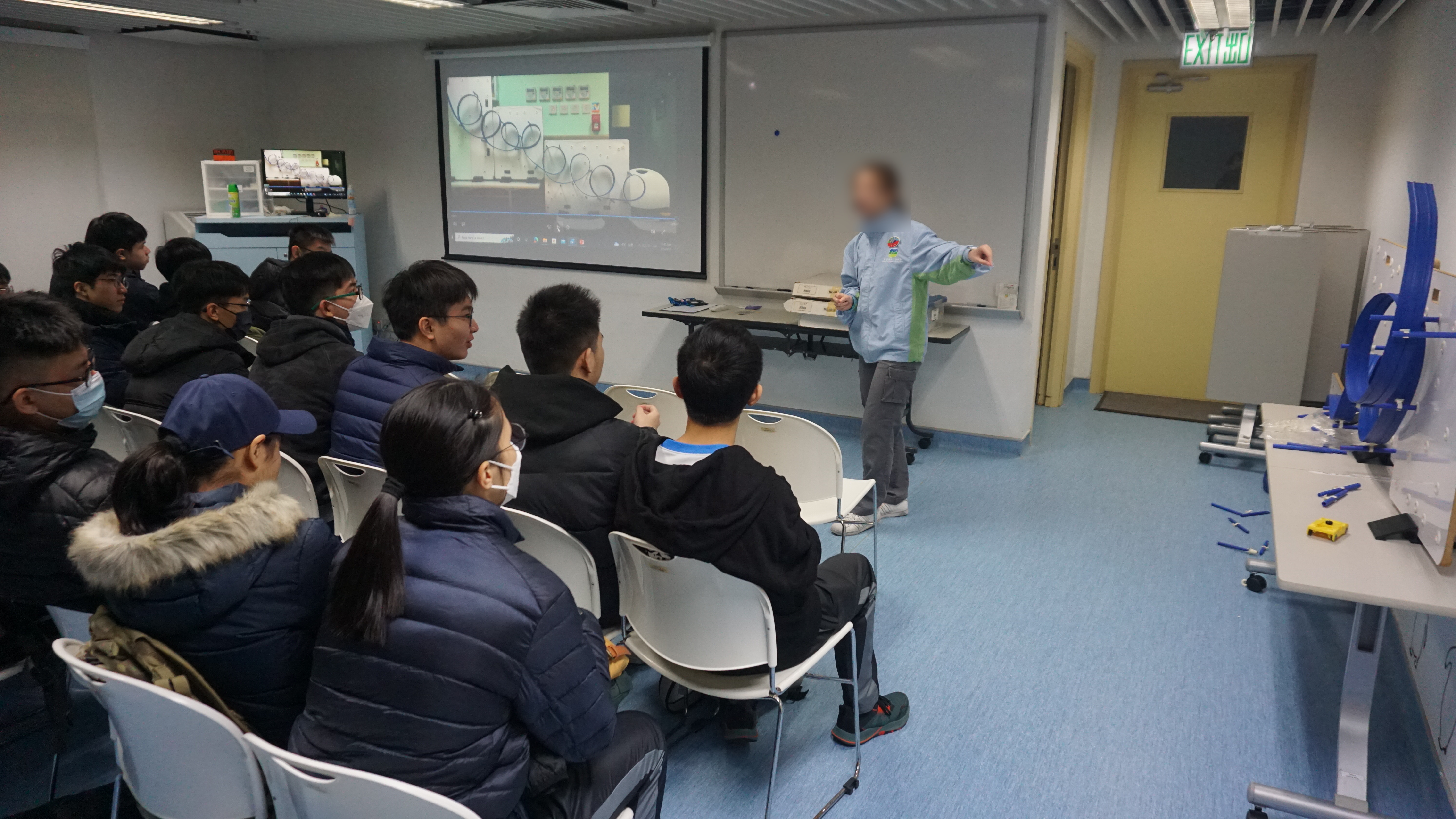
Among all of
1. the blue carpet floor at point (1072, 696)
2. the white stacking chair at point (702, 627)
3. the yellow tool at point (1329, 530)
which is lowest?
the blue carpet floor at point (1072, 696)

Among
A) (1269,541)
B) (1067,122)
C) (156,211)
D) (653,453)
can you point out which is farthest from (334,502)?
(156,211)

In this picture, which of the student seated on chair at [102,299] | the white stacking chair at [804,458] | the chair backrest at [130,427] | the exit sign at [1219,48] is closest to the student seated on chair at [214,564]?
the chair backrest at [130,427]

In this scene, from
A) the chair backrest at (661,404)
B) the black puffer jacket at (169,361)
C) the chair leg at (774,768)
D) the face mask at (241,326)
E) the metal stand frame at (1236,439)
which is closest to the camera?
the chair leg at (774,768)

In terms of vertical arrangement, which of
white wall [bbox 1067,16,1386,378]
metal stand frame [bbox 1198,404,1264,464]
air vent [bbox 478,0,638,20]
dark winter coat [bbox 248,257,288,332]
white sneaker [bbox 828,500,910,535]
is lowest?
white sneaker [bbox 828,500,910,535]

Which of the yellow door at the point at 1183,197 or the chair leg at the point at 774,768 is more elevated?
the yellow door at the point at 1183,197

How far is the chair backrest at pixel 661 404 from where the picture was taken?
3412 millimetres

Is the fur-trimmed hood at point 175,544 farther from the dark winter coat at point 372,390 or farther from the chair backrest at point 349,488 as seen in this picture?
the dark winter coat at point 372,390

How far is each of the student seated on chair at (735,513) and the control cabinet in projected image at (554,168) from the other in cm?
412

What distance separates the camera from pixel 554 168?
6441 millimetres

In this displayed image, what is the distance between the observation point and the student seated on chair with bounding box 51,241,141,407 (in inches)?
145

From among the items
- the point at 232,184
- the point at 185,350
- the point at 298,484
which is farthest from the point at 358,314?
the point at 232,184

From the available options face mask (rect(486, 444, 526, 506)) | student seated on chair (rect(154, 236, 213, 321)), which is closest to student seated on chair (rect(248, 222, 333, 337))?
student seated on chair (rect(154, 236, 213, 321))

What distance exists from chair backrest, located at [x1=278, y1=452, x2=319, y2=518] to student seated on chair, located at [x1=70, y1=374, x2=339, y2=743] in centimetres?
105

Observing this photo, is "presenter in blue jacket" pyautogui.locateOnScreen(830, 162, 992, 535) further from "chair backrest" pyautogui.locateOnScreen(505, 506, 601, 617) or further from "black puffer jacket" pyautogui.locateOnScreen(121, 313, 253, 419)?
"black puffer jacket" pyautogui.locateOnScreen(121, 313, 253, 419)
